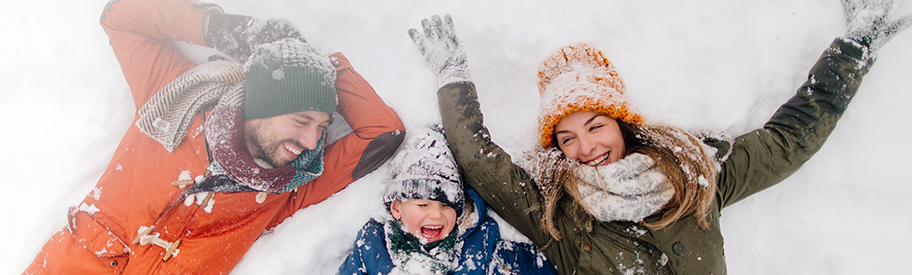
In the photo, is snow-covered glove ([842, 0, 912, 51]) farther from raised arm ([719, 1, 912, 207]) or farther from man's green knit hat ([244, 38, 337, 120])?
man's green knit hat ([244, 38, 337, 120])

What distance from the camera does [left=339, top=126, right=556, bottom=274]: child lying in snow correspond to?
2246 mm

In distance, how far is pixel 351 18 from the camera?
105 inches

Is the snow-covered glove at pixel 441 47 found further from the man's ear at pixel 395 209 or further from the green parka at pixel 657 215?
the man's ear at pixel 395 209

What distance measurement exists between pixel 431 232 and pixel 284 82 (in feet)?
3.68

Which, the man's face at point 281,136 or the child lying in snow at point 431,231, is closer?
the man's face at point 281,136

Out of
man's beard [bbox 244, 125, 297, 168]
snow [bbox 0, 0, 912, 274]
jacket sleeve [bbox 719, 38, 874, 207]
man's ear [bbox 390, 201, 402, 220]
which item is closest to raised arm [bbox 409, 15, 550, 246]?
snow [bbox 0, 0, 912, 274]

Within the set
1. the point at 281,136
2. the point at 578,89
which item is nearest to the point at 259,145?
the point at 281,136

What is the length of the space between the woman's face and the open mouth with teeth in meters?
0.85

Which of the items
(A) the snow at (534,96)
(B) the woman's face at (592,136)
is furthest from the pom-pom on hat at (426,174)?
(B) the woman's face at (592,136)

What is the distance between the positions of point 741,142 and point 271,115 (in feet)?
8.33

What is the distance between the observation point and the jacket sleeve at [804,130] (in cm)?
223

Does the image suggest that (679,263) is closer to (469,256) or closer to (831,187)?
(469,256)

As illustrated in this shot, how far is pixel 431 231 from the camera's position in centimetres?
231

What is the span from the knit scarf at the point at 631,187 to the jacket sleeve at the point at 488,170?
1.32 feet
